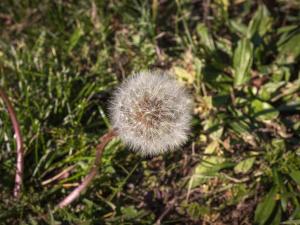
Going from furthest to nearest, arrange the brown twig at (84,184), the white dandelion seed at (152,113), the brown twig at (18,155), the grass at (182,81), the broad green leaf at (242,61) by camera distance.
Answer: the broad green leaf at (242,61)
the grass at (182,81)
the brown twig at (18,155)
the brown twig at (84,184)
the white dandelion seed at (152,113)

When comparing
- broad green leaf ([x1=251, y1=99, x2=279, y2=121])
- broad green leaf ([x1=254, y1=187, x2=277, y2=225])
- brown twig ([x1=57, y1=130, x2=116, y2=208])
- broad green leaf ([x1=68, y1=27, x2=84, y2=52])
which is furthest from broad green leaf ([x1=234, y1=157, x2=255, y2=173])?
broad green leaf ([x1=68, y1=27, x2=84, y2=52])

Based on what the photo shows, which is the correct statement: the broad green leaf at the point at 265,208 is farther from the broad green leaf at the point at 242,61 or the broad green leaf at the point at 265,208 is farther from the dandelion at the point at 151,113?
the broad green leaf at the point at 242,61

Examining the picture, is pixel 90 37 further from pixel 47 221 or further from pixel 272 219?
pixel 272 219

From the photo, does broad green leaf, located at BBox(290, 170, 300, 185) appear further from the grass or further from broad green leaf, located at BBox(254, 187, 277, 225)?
broad green leaf, located at BBox(254, 187, 277, 225)

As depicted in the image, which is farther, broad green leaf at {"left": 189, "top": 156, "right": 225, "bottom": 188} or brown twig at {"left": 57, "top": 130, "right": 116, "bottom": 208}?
broad green leaf at {"left": 189, "top": 156, "right": 225, "bottom": 188}

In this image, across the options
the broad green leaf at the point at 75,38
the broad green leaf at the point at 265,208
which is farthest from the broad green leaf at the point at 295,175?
the broad green leaf at the point at 75,38

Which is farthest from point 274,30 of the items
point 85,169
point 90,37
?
point 85,169

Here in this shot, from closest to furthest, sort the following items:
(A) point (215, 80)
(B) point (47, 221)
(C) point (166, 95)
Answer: (C) point (166, 95)
(B) point (47, 221)
(A) point (215, 80)
